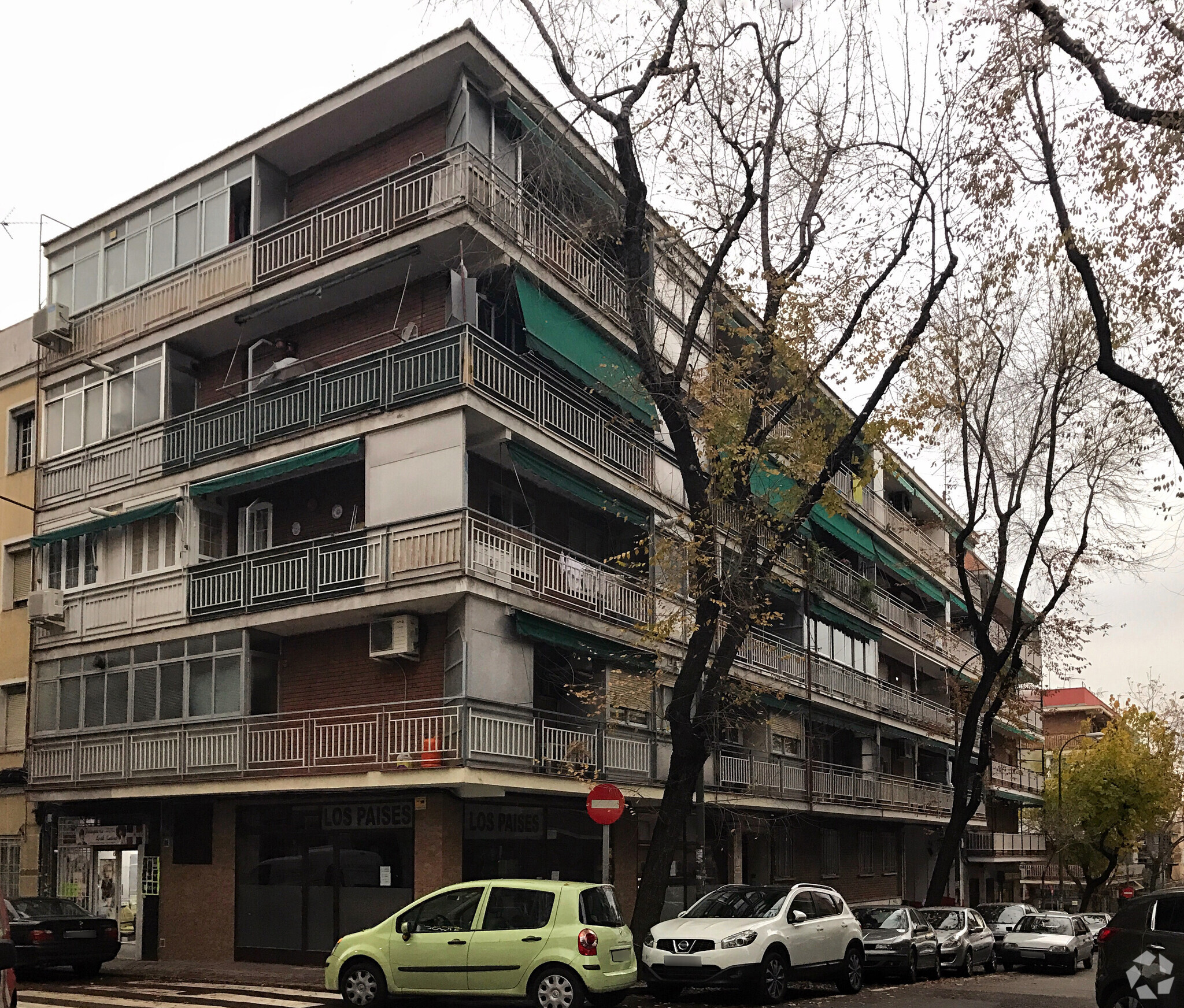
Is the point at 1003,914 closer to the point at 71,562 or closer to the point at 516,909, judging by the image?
the point at 516,909

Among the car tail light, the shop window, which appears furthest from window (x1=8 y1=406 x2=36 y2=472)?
the car tail light

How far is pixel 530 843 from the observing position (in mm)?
23125

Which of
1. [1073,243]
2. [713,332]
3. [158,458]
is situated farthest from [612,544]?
[1073,243]

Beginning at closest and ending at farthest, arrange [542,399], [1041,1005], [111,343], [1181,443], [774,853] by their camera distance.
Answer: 1. [1181,443]
2. [1041,1005]
3. [542,399]
4. [111,343]
5. [774,853]

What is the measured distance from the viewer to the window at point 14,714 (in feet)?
89.3

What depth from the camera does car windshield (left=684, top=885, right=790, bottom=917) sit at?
1802 centimetres

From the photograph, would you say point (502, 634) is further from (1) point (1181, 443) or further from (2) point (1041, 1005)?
(1) point (1181, 443)

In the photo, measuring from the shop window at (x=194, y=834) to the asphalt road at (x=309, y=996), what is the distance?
9.55 ft

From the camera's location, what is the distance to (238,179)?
82.2 feet

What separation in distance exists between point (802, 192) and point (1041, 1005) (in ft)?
38.8

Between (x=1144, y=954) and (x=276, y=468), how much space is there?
16022mm

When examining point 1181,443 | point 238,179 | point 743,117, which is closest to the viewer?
point 1181,443

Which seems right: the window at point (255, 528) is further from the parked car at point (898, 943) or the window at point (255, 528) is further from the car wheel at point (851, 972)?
the parked car at point (898, 943)

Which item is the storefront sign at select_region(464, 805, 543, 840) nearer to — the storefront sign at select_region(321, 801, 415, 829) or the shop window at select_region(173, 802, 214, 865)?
the storefront sign at select_region(321, 801, 415, 829)
